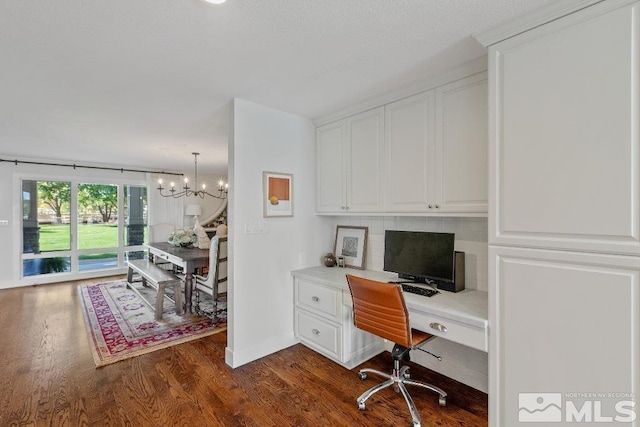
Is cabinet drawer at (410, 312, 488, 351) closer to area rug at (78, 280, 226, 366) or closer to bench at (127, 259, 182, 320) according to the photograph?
area rug at (78, 280, 226, 366)

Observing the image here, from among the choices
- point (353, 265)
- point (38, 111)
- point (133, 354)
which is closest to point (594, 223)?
point (353, 265)

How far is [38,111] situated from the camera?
9.41ft

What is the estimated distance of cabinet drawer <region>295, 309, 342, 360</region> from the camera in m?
2.58

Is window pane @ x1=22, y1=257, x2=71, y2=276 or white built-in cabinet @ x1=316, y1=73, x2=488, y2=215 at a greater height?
white built-in cabinet @ x1=316, y1=73, x2=488, y2=215

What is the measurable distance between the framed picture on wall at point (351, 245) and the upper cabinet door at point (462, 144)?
1.03 metres

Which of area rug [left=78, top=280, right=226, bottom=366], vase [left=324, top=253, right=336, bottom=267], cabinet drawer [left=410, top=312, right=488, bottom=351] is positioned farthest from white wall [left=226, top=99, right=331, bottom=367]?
cabinet drawer [left=410, top=312, right=488, bottom=351]

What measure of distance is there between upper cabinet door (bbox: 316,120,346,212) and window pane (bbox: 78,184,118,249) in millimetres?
5186

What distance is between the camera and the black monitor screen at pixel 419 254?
2230mm

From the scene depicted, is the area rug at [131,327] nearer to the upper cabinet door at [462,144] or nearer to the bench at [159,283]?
the bench at [159,283]

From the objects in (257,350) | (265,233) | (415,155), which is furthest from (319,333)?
(415,155)

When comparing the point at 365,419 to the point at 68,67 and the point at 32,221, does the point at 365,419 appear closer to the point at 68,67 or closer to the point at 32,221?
the point at 68,67

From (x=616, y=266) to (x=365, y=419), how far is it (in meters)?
1.61

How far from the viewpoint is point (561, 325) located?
1429 millimetres

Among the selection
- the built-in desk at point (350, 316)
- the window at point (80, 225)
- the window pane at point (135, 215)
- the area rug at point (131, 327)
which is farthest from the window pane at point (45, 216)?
the built-in desk at point (350, 316)
